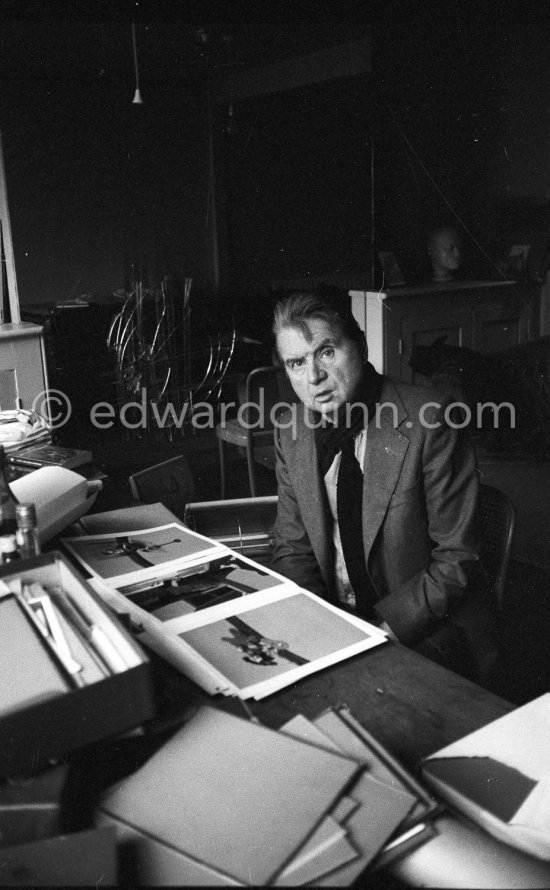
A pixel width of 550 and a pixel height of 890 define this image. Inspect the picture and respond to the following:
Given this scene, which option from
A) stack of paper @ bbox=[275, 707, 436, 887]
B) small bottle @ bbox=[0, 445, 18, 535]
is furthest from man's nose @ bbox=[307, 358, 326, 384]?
stack of paper @ bbox=[275, 707, 436, 887]

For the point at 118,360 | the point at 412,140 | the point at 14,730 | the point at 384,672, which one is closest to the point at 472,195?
the point at 412,140

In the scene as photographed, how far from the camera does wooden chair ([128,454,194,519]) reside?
2170 millimetres

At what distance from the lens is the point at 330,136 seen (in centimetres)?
673

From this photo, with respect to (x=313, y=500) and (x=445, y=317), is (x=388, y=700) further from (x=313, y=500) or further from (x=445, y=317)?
(x=445, y=317)

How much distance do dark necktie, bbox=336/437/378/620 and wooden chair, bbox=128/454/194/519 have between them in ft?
1.81

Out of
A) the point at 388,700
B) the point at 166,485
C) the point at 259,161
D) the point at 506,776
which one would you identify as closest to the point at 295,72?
the point at 259,161

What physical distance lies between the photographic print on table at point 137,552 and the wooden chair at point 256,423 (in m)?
2.22

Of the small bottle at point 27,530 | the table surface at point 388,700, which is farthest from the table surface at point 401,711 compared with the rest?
the small bottle at point 27,530

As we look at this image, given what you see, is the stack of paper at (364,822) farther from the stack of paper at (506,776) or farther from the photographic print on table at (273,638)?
the photographic print on table at (273,638)

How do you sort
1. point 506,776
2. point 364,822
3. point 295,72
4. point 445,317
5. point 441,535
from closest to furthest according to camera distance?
point 364,822
point 506,776
point 441,535
point 445,317
point 295,72

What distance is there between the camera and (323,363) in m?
1.82

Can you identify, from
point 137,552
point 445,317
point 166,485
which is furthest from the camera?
point 445,317

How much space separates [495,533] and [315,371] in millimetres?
567

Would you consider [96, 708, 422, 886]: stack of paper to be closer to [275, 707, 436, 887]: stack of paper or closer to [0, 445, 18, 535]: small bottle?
[275, 707, 436, 887]: stack of paper
